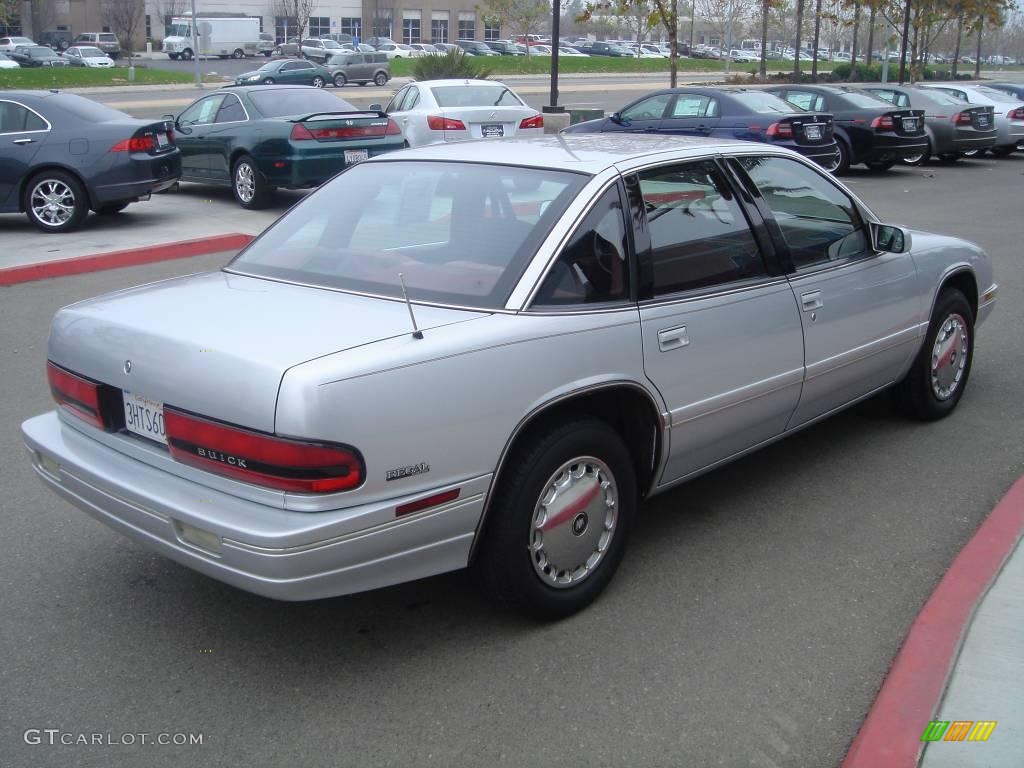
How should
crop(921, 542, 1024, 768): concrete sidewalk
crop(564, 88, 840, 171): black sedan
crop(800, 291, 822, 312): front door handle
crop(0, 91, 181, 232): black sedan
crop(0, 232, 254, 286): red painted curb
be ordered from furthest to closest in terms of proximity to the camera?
crop(564, 88, 840, 171): black sedan, crop(0, 91, 181, 232): black sedan, crop(0, 232, 254, 286): red painted curb, crop(800, 291, 822, 312): front door handle, crop(921, 542, 1024, 768): concrete sidewalk

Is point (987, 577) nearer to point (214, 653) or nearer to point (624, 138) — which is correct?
point (624, 138)

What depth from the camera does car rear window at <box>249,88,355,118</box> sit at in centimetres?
1389

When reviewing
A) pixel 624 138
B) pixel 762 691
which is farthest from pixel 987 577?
pixel 624 138

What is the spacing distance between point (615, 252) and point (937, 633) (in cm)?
174

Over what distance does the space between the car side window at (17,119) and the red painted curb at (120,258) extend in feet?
7.51

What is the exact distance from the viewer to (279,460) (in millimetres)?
3094

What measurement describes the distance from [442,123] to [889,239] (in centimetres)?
1142

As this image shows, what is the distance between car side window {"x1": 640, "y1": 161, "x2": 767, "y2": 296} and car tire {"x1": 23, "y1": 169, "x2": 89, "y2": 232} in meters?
9.29

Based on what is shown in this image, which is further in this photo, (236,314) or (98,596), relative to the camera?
(98,596)

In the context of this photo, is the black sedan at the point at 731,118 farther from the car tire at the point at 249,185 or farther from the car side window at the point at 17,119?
the car side window at the point at 17,119

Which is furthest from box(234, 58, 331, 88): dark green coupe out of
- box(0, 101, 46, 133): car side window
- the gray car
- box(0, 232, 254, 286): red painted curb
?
box(0, 232, 254, 286): red painted curb

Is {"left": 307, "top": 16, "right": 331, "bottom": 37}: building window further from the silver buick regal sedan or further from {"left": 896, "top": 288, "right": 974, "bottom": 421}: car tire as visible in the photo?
the silver buick regal sedan

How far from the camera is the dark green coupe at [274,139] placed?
13305mm

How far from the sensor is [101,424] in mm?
3678
